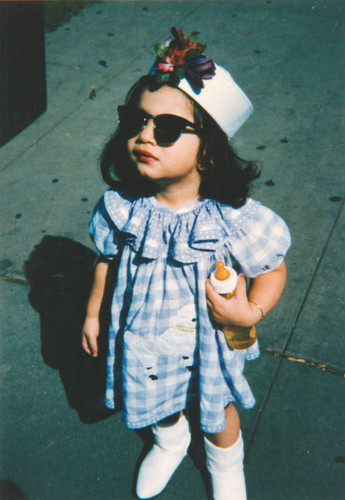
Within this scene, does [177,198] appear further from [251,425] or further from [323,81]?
[323,81]

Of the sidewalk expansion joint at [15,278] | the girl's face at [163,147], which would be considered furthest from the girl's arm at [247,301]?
the sidewalk expansion joint at [15,278]

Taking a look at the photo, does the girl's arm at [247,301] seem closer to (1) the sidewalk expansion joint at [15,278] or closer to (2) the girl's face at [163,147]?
(2) the girl's face at [163,147]

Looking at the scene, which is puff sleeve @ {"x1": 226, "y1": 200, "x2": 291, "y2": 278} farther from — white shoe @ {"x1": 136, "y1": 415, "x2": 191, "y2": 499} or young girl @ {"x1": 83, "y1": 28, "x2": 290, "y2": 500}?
white shoe @ {"x1": 136, "y1": 415, "x2": 191, "y2": 499}

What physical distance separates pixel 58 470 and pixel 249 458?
32.9 inches

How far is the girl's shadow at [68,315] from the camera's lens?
2.50 meters

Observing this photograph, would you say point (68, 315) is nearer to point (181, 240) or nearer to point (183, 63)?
point (181, 240)

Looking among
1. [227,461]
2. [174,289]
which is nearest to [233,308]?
[174,289]

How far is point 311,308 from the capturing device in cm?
275

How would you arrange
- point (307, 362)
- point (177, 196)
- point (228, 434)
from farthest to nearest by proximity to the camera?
point (307, 362), point (228, 434), point (177, 196)

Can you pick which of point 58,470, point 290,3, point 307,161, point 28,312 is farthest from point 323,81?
point 58,470

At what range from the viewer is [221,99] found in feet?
5.32

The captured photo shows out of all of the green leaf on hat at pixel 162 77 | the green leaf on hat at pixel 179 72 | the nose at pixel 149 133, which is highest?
the green leaf on hat at pixel 179 72

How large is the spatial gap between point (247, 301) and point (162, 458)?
0.89 meters

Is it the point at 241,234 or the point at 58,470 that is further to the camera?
the point at 58,470
